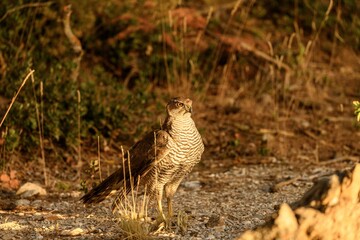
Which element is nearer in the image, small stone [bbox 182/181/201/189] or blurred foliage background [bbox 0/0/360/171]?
small stone [bbox 182/181/201/189]

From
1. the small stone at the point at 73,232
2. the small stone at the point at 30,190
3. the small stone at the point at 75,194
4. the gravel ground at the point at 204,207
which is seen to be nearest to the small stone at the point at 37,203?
the gravel ground at the point at 204,207

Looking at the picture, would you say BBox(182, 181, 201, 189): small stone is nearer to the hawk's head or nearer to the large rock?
the hawk's head

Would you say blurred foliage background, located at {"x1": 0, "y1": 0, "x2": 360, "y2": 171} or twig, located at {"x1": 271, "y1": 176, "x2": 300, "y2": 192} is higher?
blurred foliage background, located at {"x1": 0, "y1": 0, "x2": 360, "y2": 171}

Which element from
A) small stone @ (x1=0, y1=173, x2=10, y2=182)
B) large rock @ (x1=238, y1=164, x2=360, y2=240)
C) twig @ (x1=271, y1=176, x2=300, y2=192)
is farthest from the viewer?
small stone @ (x1=0, y1=173, x2=10, y2=182)

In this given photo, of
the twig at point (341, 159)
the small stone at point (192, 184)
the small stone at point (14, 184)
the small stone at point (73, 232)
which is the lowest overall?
the small stone at point (14, 184)

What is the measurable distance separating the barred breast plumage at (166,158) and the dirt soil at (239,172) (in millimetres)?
263

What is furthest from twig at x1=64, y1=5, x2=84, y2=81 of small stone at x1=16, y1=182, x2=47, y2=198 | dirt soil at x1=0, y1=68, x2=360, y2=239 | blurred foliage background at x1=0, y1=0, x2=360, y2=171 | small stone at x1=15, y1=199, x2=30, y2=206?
small stone at x1=15, y1=199, x2=30, y2=206

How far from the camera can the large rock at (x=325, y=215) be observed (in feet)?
16.3

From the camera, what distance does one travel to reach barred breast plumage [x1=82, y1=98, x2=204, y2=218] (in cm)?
672

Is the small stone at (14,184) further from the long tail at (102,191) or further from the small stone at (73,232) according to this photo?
the small stone at (73,232)

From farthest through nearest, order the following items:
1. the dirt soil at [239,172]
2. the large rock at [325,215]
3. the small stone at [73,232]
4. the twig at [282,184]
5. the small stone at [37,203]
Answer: the twig at [282,184], the small stone at [37,203], the dirt soil at [239,172], the small stone at [73,232], the large rock at [325,215]

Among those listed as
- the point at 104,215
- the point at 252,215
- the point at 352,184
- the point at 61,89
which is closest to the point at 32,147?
the point at 61,89

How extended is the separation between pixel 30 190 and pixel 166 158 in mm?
1971

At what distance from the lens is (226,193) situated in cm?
793
